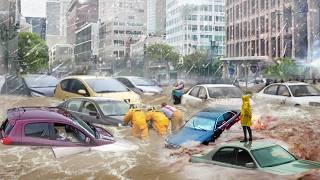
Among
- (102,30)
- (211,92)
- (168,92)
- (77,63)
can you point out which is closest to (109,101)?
(211,92)

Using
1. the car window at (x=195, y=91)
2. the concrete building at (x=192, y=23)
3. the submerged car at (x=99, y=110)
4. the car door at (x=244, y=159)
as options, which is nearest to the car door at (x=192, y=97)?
the car window at (x=195, y=91)

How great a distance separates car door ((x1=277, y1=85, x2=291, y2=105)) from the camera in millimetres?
14062

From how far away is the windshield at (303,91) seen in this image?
13891 mm

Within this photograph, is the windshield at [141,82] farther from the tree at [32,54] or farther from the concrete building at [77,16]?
the concrete building at [77,16]

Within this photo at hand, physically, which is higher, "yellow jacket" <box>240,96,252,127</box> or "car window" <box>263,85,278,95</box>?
"car window" <box>263,85,278,95</box>

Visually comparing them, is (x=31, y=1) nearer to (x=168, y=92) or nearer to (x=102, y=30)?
(x=168, y=92)

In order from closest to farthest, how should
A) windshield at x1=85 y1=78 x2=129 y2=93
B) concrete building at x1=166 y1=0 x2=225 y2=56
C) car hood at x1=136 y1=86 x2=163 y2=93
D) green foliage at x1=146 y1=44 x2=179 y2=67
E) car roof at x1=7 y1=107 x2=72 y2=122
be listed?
1. car roof at x1=7 y1=107 x2=72 y2=122
2. windshield at x1=85 y1=78 x2=129 y2=93
3. car hood at x1=136 y1=86 x2=163 y2=93
4. green foliage at x1=146 y1=44 x2=179 y2=67
5. concrete building at x1=166 y1=0 x2=225 y2=56

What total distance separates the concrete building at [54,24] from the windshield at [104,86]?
41.6ft

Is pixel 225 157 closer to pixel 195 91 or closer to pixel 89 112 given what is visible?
pixel 89 112

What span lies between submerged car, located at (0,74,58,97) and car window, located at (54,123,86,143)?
8616mm

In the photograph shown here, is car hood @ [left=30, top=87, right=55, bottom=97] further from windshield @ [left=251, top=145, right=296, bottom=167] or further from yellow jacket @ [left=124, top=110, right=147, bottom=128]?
windshield @ [left=251, top=145, right=296, bottom=167]

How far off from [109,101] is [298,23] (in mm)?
24540

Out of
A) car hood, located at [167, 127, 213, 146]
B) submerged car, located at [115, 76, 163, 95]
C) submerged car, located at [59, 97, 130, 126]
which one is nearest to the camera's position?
car hood, located at [167, 127, 213, 146]

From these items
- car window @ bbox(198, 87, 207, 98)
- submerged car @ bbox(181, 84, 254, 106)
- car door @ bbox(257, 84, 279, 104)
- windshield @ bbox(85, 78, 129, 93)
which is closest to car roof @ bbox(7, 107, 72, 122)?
windshield @ bbox(85, 78, 129, 93)
